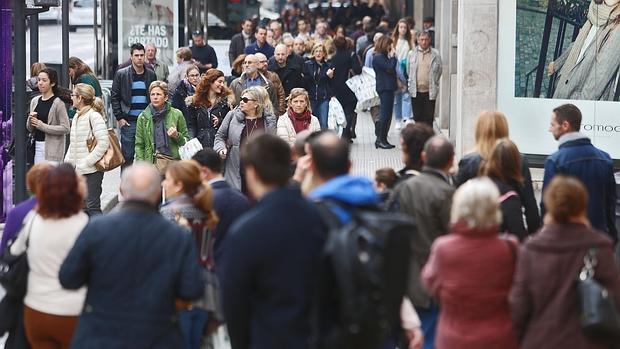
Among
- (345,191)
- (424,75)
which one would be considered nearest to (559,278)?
(345,191)

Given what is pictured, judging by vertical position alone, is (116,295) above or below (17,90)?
below

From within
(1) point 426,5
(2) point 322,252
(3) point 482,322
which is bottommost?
(3) point 482,322

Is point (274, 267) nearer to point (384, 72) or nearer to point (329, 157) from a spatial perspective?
point (329, 157)

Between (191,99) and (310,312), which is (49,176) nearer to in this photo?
(310,312)

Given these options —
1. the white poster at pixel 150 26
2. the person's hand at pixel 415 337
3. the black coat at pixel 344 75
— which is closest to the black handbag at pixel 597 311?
the person's hand at pixel 415 337

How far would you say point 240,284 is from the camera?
6.29 m

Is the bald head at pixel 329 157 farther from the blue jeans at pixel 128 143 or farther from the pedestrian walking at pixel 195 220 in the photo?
the blue jeans at pixel 128 143

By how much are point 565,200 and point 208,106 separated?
879 centimetres

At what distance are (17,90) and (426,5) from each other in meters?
24.6

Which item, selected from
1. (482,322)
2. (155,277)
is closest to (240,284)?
(155,277)

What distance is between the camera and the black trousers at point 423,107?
77.6 feet

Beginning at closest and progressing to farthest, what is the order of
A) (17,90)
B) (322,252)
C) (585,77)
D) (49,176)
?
1. (322,252)
2. (49,176)
3. (17,90)
4. (585,77)

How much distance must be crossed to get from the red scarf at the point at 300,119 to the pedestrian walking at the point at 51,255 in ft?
23.3

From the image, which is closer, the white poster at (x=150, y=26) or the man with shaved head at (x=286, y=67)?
the man with shaved head at (x=286, y=67)
